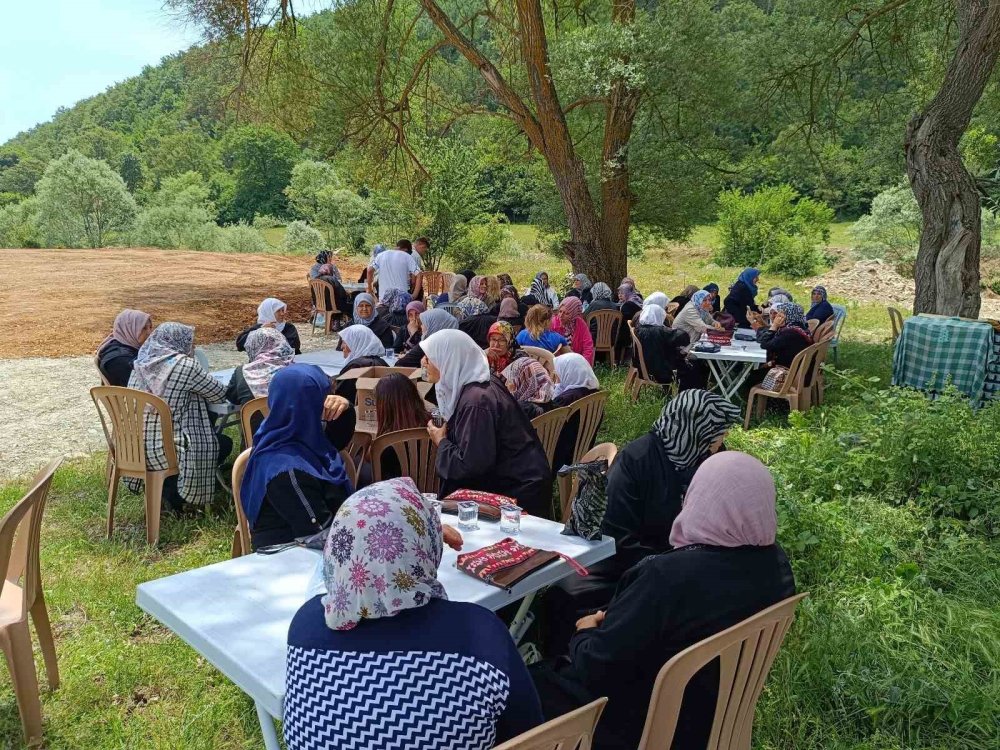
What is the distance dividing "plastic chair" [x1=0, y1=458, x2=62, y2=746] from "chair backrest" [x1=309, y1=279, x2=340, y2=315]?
8.88 m

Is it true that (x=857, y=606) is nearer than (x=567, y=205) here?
Yes

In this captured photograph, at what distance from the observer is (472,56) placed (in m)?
11.2

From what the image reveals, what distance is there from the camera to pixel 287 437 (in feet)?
10.3

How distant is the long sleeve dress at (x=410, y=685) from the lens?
5.08ft

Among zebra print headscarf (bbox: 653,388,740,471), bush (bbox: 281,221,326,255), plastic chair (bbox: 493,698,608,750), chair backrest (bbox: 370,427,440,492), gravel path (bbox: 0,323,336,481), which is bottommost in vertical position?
gravel path (bbox: 0,323,336,481)

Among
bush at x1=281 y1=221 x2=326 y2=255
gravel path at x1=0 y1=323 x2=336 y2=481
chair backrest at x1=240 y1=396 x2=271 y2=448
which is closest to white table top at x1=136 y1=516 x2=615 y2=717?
chair backrest at x1=240 y1=396 x2=271 y2=448

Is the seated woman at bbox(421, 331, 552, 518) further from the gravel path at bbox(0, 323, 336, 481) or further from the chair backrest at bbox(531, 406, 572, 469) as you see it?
the gravel path at bbox(0, 323, 336, 481)

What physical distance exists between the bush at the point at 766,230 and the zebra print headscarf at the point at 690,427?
79.0ft

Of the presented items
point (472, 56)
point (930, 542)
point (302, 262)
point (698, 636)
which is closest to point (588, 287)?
point (472, 56)

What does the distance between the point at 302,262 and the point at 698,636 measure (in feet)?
70.1

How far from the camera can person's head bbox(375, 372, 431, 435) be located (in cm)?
390

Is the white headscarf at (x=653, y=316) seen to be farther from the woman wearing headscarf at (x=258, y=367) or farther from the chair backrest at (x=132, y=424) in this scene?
the chair backrest at (x=132, y=424)

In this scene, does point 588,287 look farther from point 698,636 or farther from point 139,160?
point 139,160

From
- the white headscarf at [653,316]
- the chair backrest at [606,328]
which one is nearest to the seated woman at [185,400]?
the white headscarf at [653,316]
